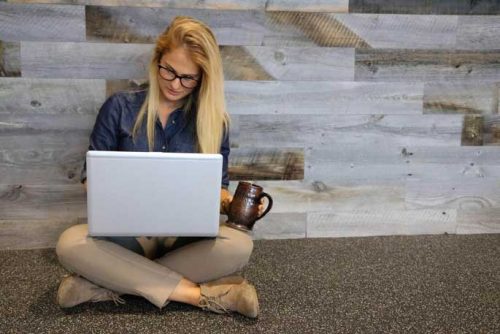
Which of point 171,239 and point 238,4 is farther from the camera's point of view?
point 238,4

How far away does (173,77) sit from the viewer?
160 cm

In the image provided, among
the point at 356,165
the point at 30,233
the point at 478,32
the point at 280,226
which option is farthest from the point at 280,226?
the point at 478,32

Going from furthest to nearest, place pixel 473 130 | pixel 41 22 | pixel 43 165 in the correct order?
pixel 473 130, pixel 43 165, pixel 41 22

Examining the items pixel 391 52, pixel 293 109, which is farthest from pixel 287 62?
pixel 391 52

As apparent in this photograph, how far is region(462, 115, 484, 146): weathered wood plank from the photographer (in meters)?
2.22

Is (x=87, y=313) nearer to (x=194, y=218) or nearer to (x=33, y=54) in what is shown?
(x=194, y=218)

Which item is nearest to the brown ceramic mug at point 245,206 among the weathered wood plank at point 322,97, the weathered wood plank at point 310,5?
the weathered wood plank at point 322,97

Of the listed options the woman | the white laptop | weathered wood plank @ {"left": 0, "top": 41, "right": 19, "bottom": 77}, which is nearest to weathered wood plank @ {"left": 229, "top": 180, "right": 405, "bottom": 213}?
the woman

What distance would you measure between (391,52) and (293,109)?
0.43m

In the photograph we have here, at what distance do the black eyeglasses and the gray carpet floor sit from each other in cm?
62

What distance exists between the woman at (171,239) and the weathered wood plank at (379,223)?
21.9 inches

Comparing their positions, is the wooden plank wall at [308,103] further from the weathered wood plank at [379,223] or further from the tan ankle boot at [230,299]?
the tan ankle boot at [230,299]

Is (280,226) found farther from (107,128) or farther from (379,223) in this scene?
(107,128)

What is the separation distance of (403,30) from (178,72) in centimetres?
97
